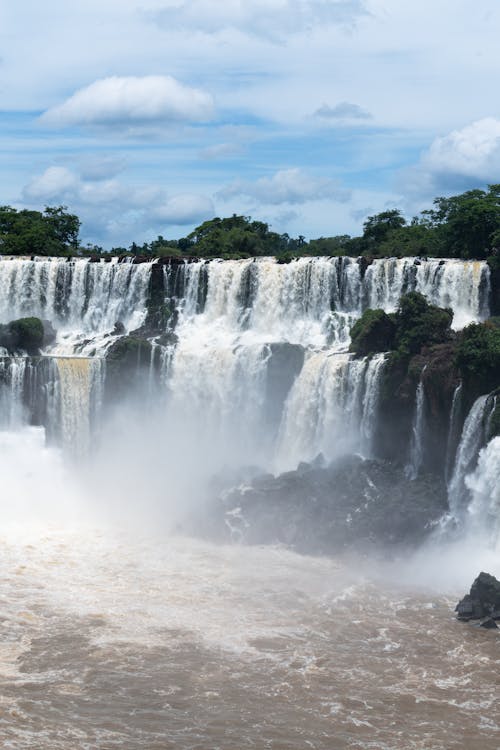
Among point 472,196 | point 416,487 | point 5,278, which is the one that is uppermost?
point 472,196

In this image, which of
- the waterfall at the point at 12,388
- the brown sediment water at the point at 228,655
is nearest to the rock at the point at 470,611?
the brown sediment water at the point at 228,655

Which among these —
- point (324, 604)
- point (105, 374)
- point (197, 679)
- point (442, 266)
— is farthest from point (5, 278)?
point (197, 679)

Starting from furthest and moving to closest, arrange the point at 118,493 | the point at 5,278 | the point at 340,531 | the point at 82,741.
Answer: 1. the point at 5,278
2. the point at 118,493
3. the point at 340,531
4. the point at 82,741

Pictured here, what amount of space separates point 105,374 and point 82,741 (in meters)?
22.9

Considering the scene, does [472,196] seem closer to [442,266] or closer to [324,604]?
[442,266]

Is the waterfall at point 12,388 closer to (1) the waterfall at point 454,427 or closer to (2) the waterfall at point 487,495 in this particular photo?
(1) the waterfall at point 454,427

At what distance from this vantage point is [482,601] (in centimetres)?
2823

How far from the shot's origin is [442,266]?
43594mm

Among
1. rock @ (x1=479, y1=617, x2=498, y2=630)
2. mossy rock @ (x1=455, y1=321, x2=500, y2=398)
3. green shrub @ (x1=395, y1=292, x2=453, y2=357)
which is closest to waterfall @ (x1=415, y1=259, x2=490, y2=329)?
green shrub @ (x1=395, y1=292, x2=453, y2=357)

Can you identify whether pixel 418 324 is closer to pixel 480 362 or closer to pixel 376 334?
pixel 376 334

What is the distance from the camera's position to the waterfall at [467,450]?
34.2m

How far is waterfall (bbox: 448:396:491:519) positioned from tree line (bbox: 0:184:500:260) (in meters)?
10.4

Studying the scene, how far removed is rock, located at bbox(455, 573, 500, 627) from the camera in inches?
1104

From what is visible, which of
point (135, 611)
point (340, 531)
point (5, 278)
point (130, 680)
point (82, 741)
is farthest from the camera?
point (5, 278)
